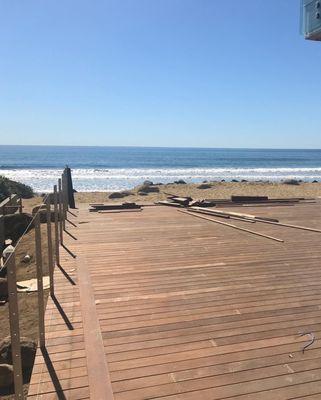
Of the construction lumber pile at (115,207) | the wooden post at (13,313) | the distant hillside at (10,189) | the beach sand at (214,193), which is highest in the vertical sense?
the wooden post at (13,313)

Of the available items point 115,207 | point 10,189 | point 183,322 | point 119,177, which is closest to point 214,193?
point 10,189

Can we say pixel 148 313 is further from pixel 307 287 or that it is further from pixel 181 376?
pixel 307 287

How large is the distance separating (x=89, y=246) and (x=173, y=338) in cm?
380

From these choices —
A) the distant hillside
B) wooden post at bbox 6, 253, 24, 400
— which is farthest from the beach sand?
wooden post at bbox 6, 253, 24, 400

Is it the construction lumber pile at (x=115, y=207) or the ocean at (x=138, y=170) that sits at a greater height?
the construction lumber pile at (x=115, y=207)

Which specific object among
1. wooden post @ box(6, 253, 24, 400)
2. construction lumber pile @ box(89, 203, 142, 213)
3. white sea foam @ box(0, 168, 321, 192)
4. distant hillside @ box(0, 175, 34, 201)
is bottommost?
white sea foam @ box(0, 168, 321, 192)

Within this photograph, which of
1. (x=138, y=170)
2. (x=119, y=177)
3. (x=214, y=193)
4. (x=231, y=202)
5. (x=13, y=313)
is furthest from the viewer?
(x=138, y=170)

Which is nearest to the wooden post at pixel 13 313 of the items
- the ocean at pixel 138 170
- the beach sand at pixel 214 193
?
the beach sand at pixel 214 193

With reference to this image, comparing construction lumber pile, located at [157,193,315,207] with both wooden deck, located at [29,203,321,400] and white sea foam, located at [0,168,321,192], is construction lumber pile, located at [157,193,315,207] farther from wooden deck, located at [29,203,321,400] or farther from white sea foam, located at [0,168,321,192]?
white sea foam, located at [0,168,321,192]

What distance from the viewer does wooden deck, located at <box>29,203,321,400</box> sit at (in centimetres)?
322

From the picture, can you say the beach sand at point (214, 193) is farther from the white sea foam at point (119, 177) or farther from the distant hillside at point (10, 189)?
the white sea foam at point (119, 177)

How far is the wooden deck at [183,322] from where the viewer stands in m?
3.22

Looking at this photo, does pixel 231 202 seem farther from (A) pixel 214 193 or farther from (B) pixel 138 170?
(B) pixel 138 170

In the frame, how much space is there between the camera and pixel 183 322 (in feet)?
14.0
